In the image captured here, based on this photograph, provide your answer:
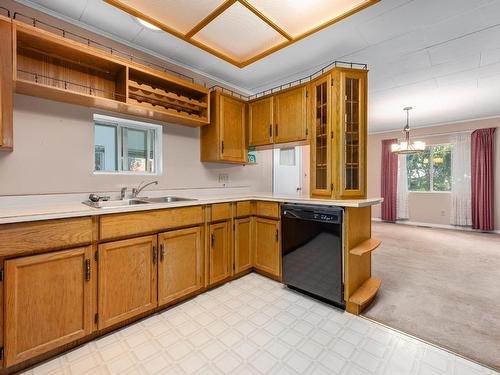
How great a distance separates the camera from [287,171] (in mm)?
4219

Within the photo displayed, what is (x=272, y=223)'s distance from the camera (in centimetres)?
261

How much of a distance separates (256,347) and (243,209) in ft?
4.53

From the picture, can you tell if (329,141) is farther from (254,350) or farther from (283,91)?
(254,350)

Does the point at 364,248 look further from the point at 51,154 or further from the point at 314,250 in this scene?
the point at 51,154

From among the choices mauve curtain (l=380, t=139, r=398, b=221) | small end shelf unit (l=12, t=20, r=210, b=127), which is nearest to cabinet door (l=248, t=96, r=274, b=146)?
small end shelf unit (l=12, t=20, r=210, b=127)

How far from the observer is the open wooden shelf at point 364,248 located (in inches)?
79.4

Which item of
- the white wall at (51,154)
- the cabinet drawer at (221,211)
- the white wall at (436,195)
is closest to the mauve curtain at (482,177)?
the white wall at (436,195)

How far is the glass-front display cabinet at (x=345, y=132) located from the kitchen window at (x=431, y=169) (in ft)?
16.4

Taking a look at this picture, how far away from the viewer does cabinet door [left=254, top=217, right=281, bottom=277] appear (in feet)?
8.45

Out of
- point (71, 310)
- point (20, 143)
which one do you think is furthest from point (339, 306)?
point (20, 143)

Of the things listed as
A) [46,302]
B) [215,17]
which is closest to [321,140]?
[215,17]

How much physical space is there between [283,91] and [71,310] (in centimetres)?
282

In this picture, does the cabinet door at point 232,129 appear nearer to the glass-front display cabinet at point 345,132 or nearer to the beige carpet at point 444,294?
the glass-front display cabinet at point 345,132

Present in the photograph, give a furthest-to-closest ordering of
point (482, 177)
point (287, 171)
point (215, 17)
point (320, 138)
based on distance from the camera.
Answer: point (482, 177)
point (287, 171)
point (320, 138)
point (215, 17)
